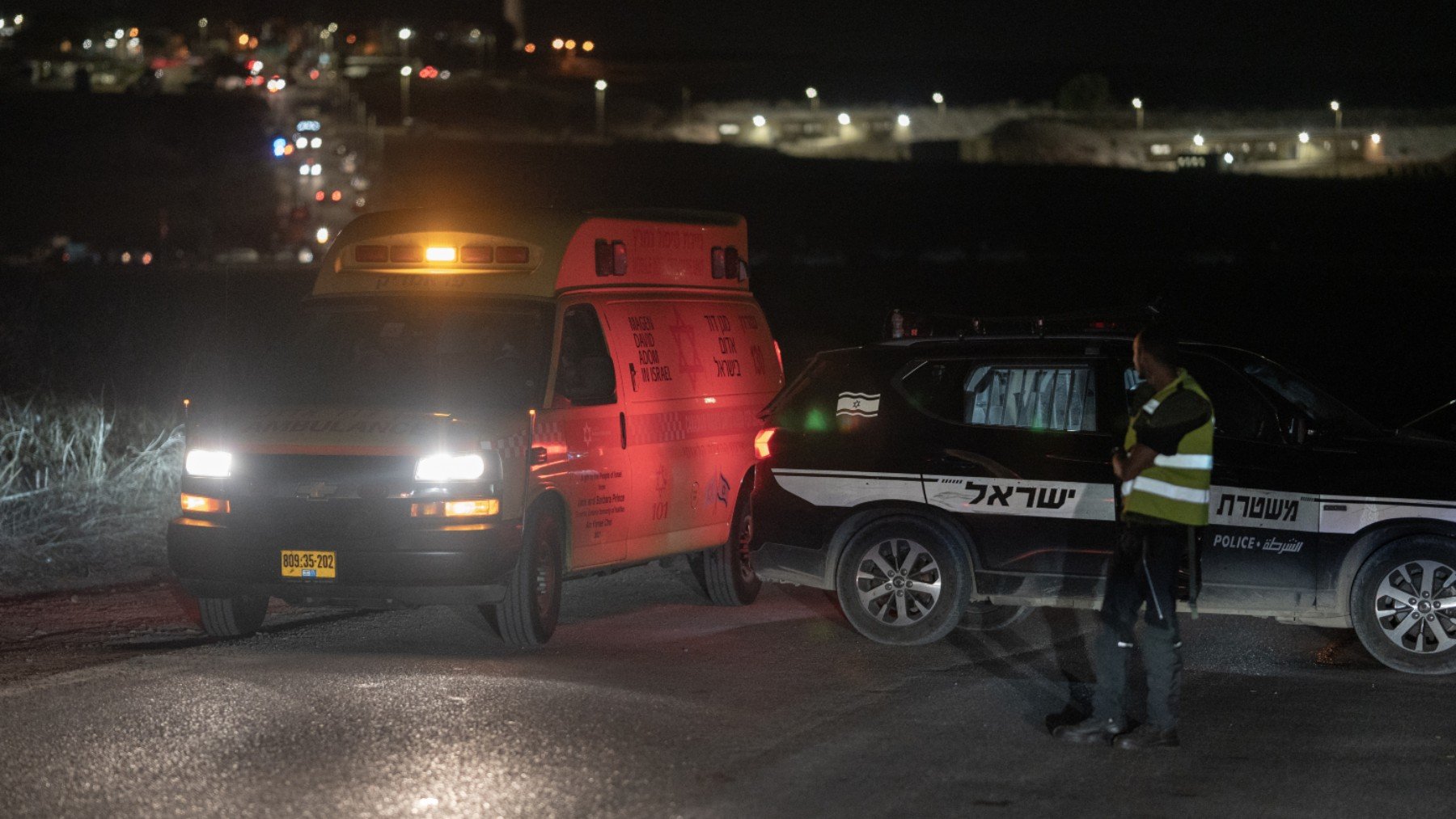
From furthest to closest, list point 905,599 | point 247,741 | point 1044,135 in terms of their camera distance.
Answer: point 1044,135 < point 905,599 < point 247,741

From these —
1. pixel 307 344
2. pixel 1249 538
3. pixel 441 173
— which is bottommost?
pixel 1249 538

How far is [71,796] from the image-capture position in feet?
20.0

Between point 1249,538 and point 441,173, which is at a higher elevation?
point 441,173

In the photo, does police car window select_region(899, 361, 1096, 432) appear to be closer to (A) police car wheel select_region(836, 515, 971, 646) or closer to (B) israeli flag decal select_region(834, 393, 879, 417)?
(B) israeli flag decal select_region(834, 393, 879, 417)

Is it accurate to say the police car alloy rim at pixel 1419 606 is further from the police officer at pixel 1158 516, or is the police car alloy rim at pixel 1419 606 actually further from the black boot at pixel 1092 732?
the black boot at pixel 1092 732

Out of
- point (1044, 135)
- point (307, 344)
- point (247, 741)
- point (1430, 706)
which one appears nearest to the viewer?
point (247, 741)

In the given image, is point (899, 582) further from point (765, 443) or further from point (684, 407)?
point (684, 407)

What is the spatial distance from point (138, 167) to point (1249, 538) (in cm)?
9328

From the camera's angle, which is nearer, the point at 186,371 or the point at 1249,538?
the point at 1249,538

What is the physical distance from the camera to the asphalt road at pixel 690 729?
20.1 feet

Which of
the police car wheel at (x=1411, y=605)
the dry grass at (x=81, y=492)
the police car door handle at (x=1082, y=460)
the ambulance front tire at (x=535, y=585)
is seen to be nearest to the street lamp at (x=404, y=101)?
the dry grass at (x=81, y=492)

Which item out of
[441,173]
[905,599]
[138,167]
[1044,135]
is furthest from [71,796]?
[1044,135]

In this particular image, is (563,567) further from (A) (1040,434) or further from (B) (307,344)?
(A) (1040,434)

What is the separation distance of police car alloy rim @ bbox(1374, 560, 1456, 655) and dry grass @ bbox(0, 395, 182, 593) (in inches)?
334
